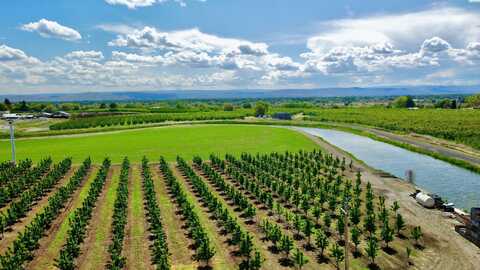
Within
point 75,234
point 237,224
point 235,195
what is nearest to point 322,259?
point 237,224

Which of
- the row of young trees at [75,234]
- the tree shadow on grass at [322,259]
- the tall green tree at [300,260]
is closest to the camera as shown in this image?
the row of young trees at [75,234]

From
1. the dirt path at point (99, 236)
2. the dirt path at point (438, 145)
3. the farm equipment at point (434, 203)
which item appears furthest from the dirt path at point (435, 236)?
the dirt path at point (438, 145)

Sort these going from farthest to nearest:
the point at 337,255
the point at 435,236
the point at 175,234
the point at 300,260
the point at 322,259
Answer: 1. the point at 175,234
2. the point at 435,236
3. the point at 322,259
4. the point at 337,255
5. the point at 300,260

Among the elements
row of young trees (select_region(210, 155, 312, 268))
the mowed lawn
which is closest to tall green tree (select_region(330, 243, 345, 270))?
row of young trees (select_region(210, 155, 312, 268))

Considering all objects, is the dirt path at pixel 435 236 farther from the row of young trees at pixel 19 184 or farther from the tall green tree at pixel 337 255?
the row of young trees at pixel 19 184

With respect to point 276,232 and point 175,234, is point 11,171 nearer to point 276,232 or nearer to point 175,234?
point 175,234

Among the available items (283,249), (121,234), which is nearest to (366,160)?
(283,249)

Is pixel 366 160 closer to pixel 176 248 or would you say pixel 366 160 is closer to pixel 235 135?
pixel 235 135
